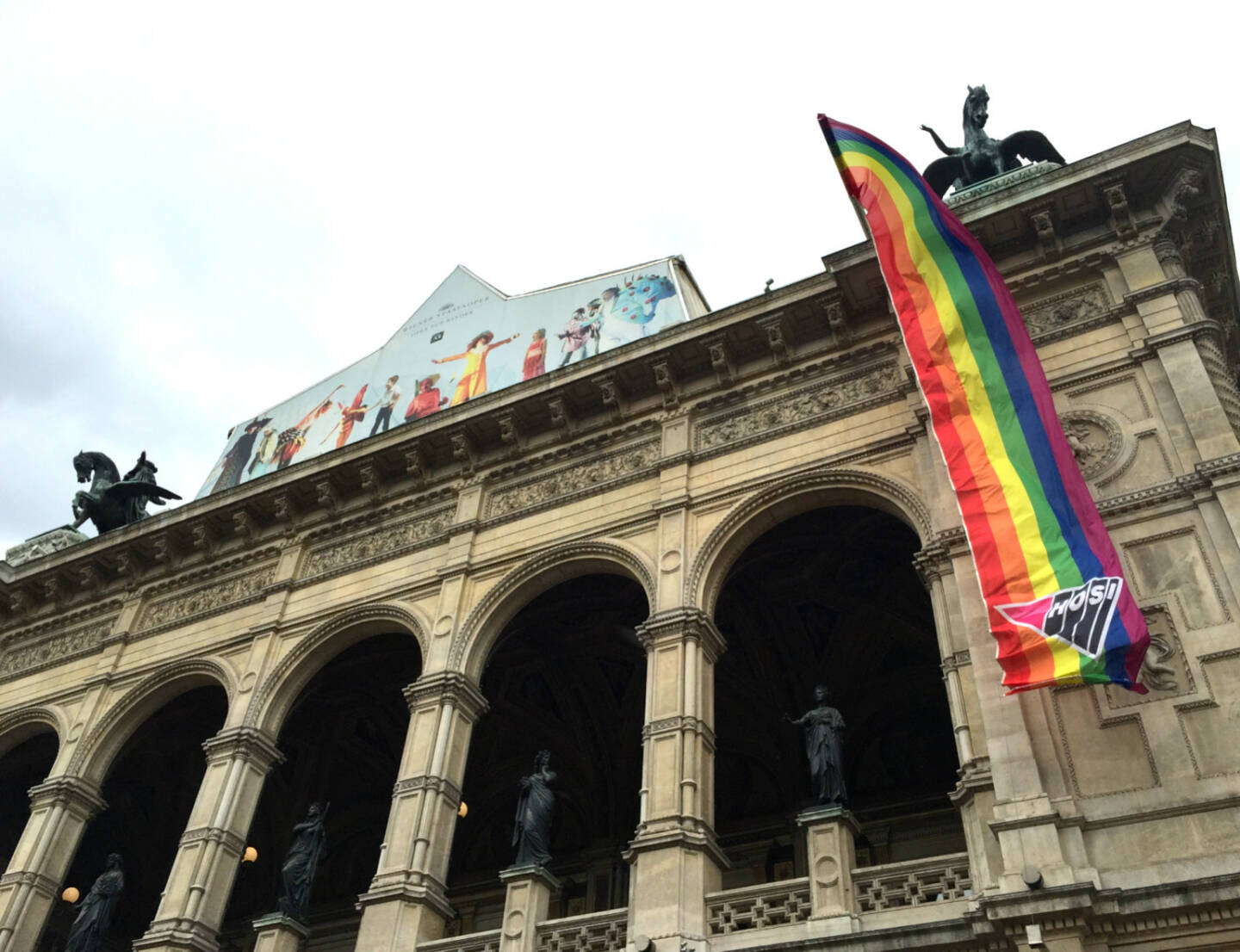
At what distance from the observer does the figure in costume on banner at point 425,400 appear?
2088 centimetres

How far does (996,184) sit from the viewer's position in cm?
1552

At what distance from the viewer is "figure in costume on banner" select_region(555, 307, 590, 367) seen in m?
19.9

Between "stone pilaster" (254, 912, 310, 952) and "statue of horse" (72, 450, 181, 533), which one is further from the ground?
"statue of horse" (72, 450, 181, 533)

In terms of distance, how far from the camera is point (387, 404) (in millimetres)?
21891

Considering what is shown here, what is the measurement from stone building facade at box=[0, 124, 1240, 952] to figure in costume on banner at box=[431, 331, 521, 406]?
8.79ft

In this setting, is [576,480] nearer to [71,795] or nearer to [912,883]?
[912,883]

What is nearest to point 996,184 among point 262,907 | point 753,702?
point 753,702

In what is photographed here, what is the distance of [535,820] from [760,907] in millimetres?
3116

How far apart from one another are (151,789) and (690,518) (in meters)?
14.6

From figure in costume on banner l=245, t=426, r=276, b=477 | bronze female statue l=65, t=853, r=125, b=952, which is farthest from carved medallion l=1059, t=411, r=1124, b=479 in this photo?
figure in costume on banner l=245, t=426, r=276, b=477

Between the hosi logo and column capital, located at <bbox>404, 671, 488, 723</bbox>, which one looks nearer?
the hosi logo

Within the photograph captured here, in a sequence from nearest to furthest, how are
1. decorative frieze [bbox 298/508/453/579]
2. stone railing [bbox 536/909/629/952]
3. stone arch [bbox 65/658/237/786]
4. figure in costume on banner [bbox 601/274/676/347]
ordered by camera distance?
stone railing [bbox 536/909/629/952] → decorative frieze [bbox 298/508/453/579] → stone arch [bbox 65/658/237/786] → figure in costume on banner [bbox 601/274/676/347]

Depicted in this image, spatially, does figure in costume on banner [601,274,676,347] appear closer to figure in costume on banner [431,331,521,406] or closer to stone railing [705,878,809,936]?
figure in costume on banner [431,331,521,406]

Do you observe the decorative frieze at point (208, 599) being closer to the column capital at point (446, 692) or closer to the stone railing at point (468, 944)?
the column capital at point (446, 692)
